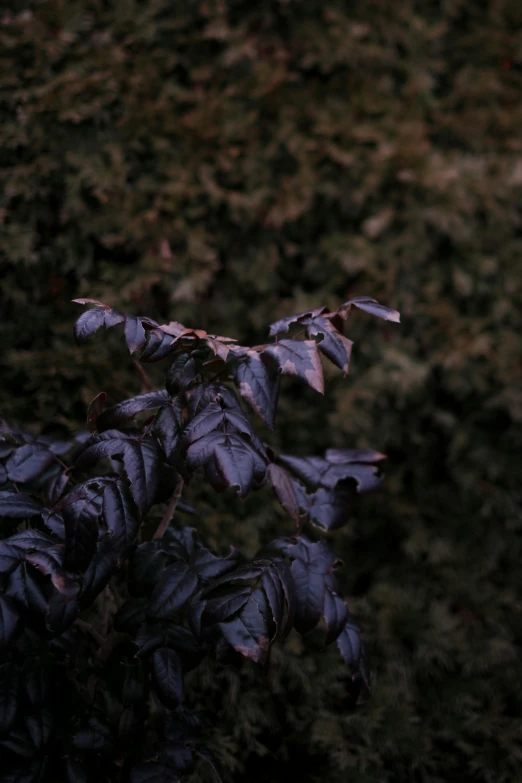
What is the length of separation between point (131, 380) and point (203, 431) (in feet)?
3.49

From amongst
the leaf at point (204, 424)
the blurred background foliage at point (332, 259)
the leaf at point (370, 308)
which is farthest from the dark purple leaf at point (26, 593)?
the blurred background foliage at point (332, 259)

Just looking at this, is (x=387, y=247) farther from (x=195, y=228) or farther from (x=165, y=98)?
(x=165, y=98)

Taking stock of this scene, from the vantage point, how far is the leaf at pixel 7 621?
3.05 ft

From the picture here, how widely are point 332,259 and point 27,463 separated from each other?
1.37 m

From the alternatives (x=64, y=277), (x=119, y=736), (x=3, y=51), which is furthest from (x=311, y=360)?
(x=3, y=51)

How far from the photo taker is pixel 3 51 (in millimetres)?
1896

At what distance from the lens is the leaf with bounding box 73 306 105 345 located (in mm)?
991

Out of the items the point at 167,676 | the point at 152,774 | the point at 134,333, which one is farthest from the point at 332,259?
the point at 152,774

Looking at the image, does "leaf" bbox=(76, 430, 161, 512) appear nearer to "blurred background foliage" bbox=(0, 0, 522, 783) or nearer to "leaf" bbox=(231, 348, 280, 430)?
"leaf" bbox=(231, 348, 280, 430)

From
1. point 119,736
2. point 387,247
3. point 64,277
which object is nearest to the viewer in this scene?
point 119,736

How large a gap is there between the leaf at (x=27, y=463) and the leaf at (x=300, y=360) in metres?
0.53

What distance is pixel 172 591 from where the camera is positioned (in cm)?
108

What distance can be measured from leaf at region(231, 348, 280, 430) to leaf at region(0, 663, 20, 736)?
65 cm

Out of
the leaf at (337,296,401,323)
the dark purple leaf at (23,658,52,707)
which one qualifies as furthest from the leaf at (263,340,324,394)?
the dark purple leaf at (23,658,52,707)
